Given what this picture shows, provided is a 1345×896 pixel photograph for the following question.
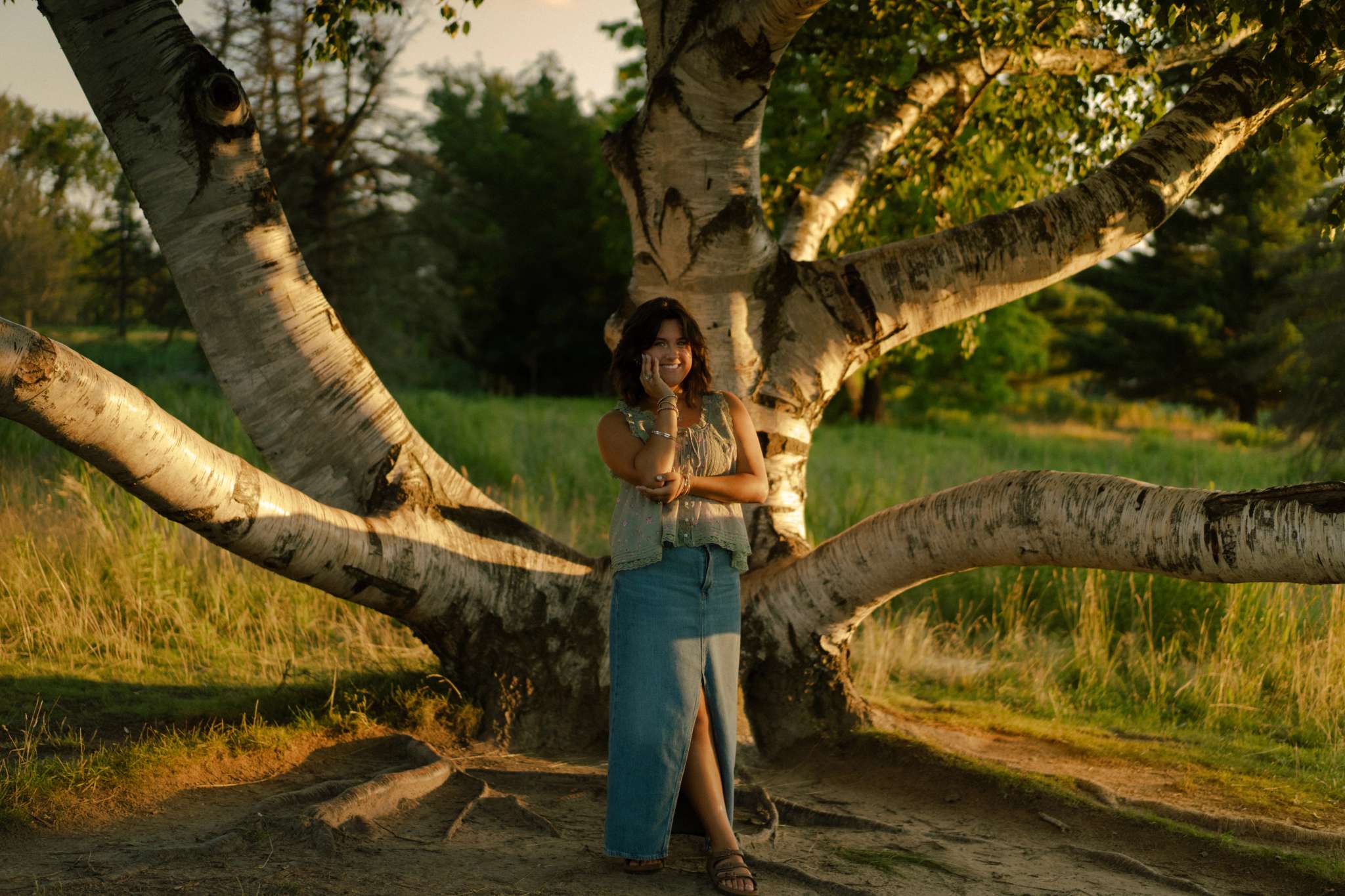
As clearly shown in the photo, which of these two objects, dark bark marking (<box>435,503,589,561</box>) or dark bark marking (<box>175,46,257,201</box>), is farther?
dark bark marking (<box>435,503,589,561</box>)

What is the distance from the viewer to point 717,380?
4840mm

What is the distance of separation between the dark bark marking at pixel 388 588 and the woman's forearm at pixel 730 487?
1374 mm

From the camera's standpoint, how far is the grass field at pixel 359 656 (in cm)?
485

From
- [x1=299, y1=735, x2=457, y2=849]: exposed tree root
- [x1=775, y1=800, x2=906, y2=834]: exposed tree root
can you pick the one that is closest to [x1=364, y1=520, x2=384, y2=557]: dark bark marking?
[x1=299, y1=735, x2=457, y2=849]: exposed tree root

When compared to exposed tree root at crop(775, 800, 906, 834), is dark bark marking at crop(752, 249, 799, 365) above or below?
above

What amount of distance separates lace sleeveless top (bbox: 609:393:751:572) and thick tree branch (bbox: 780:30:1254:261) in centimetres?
200

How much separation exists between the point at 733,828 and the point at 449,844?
1.05 metres

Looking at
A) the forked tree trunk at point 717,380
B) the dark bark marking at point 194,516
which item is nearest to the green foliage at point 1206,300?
the forked tree trunk at point 717,380

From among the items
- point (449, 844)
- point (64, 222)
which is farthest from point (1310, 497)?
point (64, 222)

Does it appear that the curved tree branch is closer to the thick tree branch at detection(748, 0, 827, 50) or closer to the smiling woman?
the smiling woman

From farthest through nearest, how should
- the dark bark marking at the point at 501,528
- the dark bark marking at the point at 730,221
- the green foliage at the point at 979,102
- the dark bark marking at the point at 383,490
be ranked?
the green foliage at the point at 979,102, the dark bark marking at the point at 730,221, the dark bark marking at the point at 501,528, the dark bark marking at the point at 383,490

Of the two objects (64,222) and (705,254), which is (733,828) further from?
(64,222)

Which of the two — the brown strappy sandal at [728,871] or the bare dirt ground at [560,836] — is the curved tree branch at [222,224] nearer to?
the bare dirt ground at [560,836]

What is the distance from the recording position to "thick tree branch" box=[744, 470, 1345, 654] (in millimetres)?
3217
